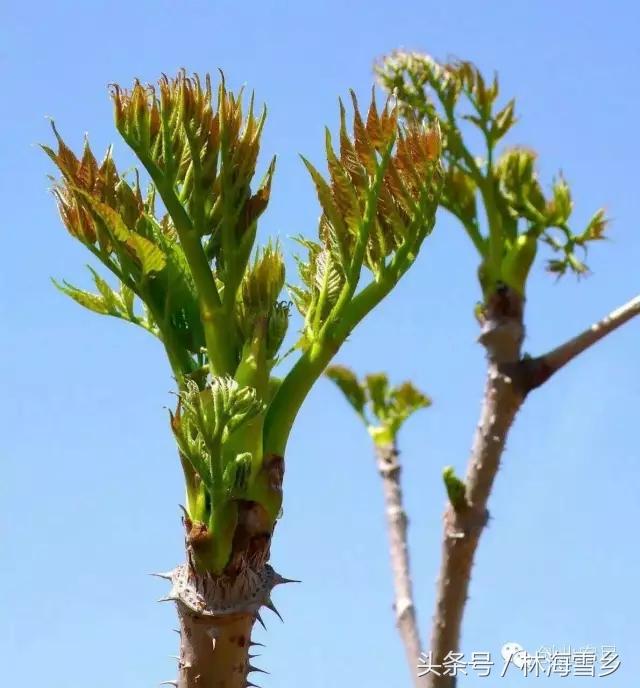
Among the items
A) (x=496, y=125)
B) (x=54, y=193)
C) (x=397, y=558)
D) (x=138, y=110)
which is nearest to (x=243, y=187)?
(x=138, y=110)

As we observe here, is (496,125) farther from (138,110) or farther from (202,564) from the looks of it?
(202,564)

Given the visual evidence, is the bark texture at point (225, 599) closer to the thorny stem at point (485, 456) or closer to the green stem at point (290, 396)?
the green stem at point (290, 396)

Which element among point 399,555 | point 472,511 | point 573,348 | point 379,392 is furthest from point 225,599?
point 379,392

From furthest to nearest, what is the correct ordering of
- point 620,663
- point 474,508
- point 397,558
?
1. point 397,558
2. point 620,663
3. point 474,508

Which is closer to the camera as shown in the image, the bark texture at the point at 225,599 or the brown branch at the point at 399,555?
the bark texture at the point at 225,599

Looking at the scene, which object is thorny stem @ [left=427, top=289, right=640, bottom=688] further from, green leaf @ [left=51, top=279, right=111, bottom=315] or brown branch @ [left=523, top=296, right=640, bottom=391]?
green leaf @ [left=51, top=279, right=111, bottom=315]

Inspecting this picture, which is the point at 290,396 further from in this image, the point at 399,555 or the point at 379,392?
the point at 379,392

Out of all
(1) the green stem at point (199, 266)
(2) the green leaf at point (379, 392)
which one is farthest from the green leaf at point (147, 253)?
(2) the green leaf at point (379, 392)

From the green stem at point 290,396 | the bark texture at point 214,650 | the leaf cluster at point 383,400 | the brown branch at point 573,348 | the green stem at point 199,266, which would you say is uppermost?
the leaf cluster at point 383,400
